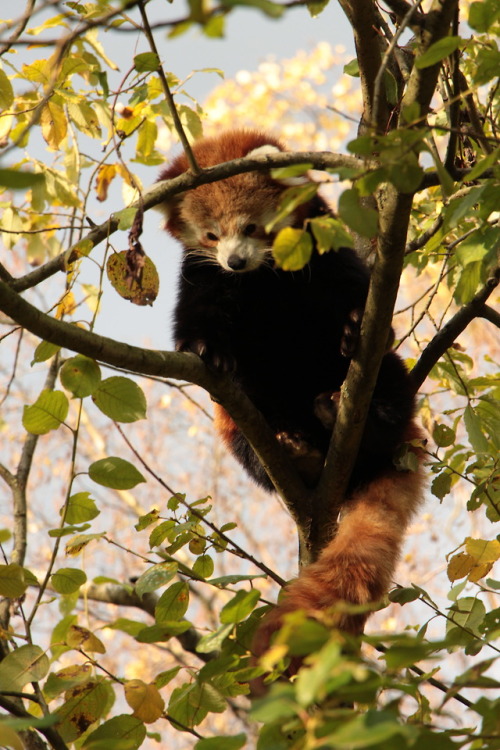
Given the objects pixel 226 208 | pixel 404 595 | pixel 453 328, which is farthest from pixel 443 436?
pixel 226 208

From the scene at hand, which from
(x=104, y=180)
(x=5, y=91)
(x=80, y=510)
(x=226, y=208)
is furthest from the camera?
(x=226, y=208)

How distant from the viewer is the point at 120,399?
2.06m

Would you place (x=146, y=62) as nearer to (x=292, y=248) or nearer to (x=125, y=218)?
(x=125, y=218)

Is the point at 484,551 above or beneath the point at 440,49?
beneath

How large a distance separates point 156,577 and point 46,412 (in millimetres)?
542

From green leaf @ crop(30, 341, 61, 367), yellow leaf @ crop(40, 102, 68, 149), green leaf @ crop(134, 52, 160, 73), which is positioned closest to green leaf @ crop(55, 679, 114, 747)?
green leaf @ crop(30, 341, 61, 367)

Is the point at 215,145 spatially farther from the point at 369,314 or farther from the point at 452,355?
the point at 369,314

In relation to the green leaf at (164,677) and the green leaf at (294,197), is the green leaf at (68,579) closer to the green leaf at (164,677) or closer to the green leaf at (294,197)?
the green leaf at (164,677)

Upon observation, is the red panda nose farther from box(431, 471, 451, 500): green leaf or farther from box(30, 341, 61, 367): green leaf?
box(30, 341, 61, 367): green leaf

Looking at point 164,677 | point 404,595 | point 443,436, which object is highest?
point 443,436

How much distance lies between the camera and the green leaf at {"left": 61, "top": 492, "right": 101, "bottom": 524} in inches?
85.4

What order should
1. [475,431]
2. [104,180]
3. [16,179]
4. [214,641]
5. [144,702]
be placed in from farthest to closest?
[104,180], [475,431], [144,702], [214,641], [16,179]

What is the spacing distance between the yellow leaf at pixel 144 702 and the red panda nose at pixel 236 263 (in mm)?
2046

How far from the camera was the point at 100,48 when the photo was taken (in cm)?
340
